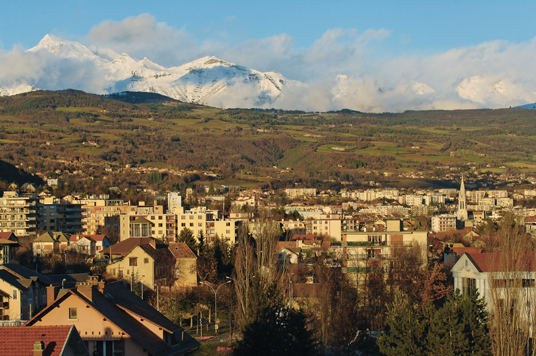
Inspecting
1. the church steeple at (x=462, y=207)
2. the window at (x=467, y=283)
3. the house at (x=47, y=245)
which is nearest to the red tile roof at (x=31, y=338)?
the window at (x=467, y=283)

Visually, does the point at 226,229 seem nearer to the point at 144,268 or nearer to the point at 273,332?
the point at 144,268

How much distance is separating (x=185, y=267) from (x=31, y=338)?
38.3 m

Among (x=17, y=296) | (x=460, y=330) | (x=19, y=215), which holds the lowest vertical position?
(x=460, y=330)

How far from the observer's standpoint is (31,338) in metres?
17.1

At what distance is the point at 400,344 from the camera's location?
3084cm

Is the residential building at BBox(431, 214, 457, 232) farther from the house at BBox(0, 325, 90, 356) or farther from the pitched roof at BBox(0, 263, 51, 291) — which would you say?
the house at BBox(0, 325, 90, 356)

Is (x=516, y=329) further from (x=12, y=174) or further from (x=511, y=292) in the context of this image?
(x=12, y=174)

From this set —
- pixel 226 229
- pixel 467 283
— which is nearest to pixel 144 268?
pixel 467 283

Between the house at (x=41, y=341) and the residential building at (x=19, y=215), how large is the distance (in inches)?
2754

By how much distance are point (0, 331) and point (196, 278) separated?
37390 millimetres

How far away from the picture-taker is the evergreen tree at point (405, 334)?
30.8 m

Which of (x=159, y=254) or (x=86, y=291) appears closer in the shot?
(x=86, y=291)

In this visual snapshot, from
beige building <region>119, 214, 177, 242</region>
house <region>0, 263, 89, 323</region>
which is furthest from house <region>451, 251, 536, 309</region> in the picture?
beige building <region>119, 214, 177, 242</region>

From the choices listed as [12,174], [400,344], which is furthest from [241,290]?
[12,174]
